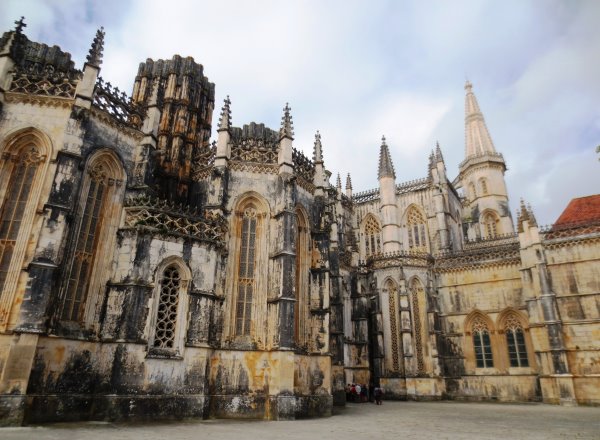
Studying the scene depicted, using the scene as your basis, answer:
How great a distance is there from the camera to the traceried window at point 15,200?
496 inches

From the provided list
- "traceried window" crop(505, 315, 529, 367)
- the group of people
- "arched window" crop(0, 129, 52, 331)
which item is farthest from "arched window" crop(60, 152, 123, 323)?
"traceried window" crop(505, 315, 529, 367)

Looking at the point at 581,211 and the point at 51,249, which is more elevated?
the point at 581,211

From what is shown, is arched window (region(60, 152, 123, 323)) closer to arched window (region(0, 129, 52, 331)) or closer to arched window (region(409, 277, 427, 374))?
arched window (region(0, 129, 52, 331))

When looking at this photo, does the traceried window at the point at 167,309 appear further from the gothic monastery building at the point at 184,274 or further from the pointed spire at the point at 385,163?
the pointed spire at the point at 385,163

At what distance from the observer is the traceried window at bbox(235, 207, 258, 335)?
52.2 feet

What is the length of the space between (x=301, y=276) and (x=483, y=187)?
3402 centimetres

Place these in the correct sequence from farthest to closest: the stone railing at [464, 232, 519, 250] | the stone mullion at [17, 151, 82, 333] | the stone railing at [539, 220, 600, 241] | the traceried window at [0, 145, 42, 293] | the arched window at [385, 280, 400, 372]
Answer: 1. the stone railing at [464, 232, 519, 250]
2. the arched window at [385, 280, 400, 372]
3. the stone railing at [539, 220, 600, 241]
4. the traceried window at [0, 145, 42, 293]
5. the stone mullion at [17, 151, 82, 333]

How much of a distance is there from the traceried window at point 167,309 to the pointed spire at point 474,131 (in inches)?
1623

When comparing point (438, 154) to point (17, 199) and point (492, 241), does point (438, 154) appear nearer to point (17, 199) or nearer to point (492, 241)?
point (492, 241)

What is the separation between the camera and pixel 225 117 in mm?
18234

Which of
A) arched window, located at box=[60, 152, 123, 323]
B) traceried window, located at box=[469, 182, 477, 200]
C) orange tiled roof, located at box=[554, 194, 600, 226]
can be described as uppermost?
traceried window, located at box=[469, 182, 477, 200]

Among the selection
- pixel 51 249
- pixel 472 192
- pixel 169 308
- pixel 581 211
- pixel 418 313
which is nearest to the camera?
pixel 51 249

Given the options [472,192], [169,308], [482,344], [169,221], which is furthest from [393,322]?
[472,192]

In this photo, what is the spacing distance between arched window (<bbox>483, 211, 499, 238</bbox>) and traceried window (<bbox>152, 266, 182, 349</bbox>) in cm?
3789
